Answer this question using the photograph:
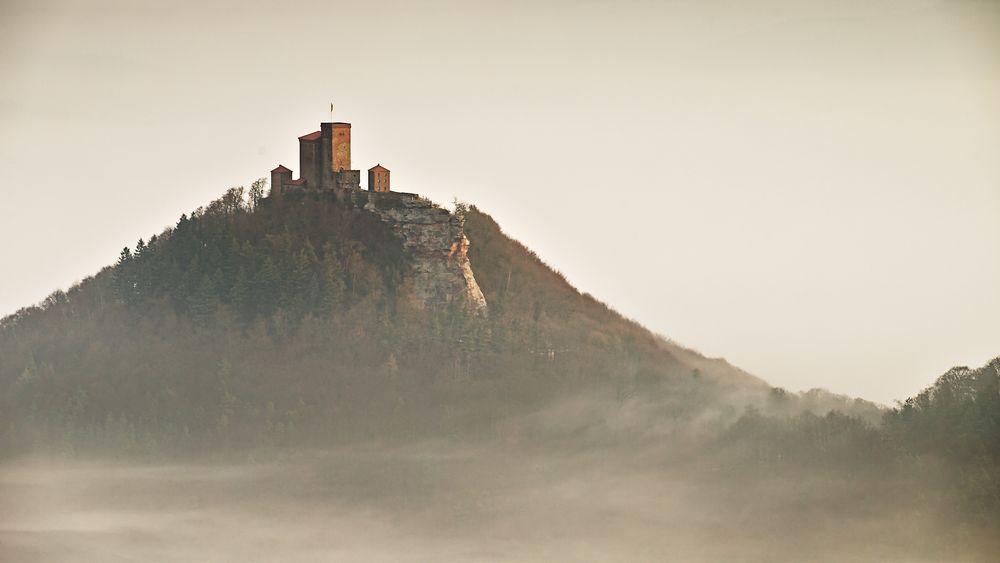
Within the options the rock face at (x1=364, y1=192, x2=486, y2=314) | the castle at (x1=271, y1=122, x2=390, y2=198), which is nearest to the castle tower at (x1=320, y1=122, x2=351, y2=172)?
the castle at (x1=271, y1=122, x2=390, y2=198)

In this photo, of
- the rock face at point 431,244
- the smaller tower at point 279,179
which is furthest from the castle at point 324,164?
the rock face at point 431,244

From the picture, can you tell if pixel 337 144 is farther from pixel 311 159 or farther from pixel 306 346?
pixel 306 346

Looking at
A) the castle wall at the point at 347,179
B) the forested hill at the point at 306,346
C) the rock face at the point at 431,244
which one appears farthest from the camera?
the forested hill at the point at 306,346

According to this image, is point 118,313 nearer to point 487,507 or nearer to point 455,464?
point 455,464

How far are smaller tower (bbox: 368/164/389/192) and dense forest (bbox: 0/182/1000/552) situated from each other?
1.42m

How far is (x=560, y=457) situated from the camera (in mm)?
→ 105875

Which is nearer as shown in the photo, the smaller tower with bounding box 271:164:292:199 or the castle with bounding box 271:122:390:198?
the castle with bounding box 271:122:390:198

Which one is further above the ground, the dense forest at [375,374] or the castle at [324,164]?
the castle at [324,164]

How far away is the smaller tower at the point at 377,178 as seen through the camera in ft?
258

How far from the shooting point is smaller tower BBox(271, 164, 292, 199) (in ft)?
256

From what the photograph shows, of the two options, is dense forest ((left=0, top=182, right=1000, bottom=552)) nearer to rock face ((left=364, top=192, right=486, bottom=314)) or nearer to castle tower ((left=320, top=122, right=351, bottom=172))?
rock face ((left=364, top=192, right=486, bottom=314))

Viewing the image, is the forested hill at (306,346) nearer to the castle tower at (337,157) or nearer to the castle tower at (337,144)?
the castle tower at (337,157)

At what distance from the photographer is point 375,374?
91938 mm

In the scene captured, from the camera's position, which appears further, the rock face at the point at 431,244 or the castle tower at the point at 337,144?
the rock face at the point at 431,244
